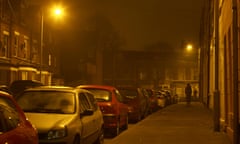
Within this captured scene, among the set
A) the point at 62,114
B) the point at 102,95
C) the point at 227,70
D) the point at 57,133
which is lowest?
the point at 57,133

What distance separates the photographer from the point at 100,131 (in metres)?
12.4

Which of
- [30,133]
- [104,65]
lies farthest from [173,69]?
[30,133]

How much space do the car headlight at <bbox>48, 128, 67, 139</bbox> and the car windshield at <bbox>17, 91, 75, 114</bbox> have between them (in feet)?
3.57

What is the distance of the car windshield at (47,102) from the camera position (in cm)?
1044

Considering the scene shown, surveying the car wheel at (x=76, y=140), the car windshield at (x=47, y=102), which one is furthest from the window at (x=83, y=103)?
the car wheel at (x=76, y=140)

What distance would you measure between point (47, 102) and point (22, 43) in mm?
32372

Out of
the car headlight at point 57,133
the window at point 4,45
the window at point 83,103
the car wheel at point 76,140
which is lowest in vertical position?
the car wheel at point 76,140

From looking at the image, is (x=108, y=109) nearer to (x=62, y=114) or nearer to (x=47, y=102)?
(x=47, y=102)

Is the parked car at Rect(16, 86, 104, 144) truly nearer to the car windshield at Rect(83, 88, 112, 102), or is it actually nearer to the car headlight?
the car headlight

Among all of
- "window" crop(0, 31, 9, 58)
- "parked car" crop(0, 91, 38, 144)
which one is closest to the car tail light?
"parked car" crop(0, 91, 38, 144)

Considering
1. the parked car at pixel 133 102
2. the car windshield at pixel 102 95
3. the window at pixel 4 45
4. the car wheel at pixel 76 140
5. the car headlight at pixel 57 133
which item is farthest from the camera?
the window at pixel 4 45

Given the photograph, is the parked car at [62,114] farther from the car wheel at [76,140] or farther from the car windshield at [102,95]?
the car windshield at [102,95]

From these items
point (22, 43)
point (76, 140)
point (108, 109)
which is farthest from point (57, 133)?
point (22, 43)

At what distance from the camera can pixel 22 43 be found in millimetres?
42281
